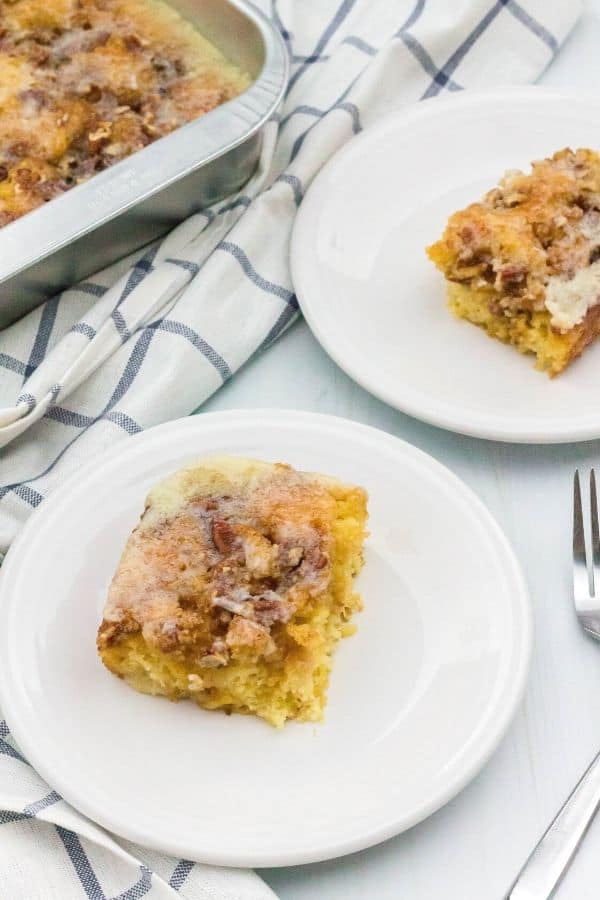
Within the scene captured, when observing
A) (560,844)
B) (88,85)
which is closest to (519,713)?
(560,844)

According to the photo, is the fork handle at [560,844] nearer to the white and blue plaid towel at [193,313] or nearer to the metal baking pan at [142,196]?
the white and blue plaid towel at [193,313]

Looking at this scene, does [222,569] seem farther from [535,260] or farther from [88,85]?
[88,85]

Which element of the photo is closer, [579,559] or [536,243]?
[579,559]

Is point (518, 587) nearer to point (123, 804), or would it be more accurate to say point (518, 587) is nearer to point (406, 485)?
point (406, 485)

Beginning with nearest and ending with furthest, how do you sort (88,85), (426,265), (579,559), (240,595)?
(240,595) → (579,559) → (426,265) → (88,85)

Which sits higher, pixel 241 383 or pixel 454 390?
pixel 454 390

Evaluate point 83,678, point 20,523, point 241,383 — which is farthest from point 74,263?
point 83,678

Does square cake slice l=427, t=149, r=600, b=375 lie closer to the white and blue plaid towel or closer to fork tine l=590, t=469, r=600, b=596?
fork tine l=590, t=469, r=600, b=596

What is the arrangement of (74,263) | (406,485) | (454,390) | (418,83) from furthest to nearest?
(418,83) → (74,263) → (454,390) → (406,485)
